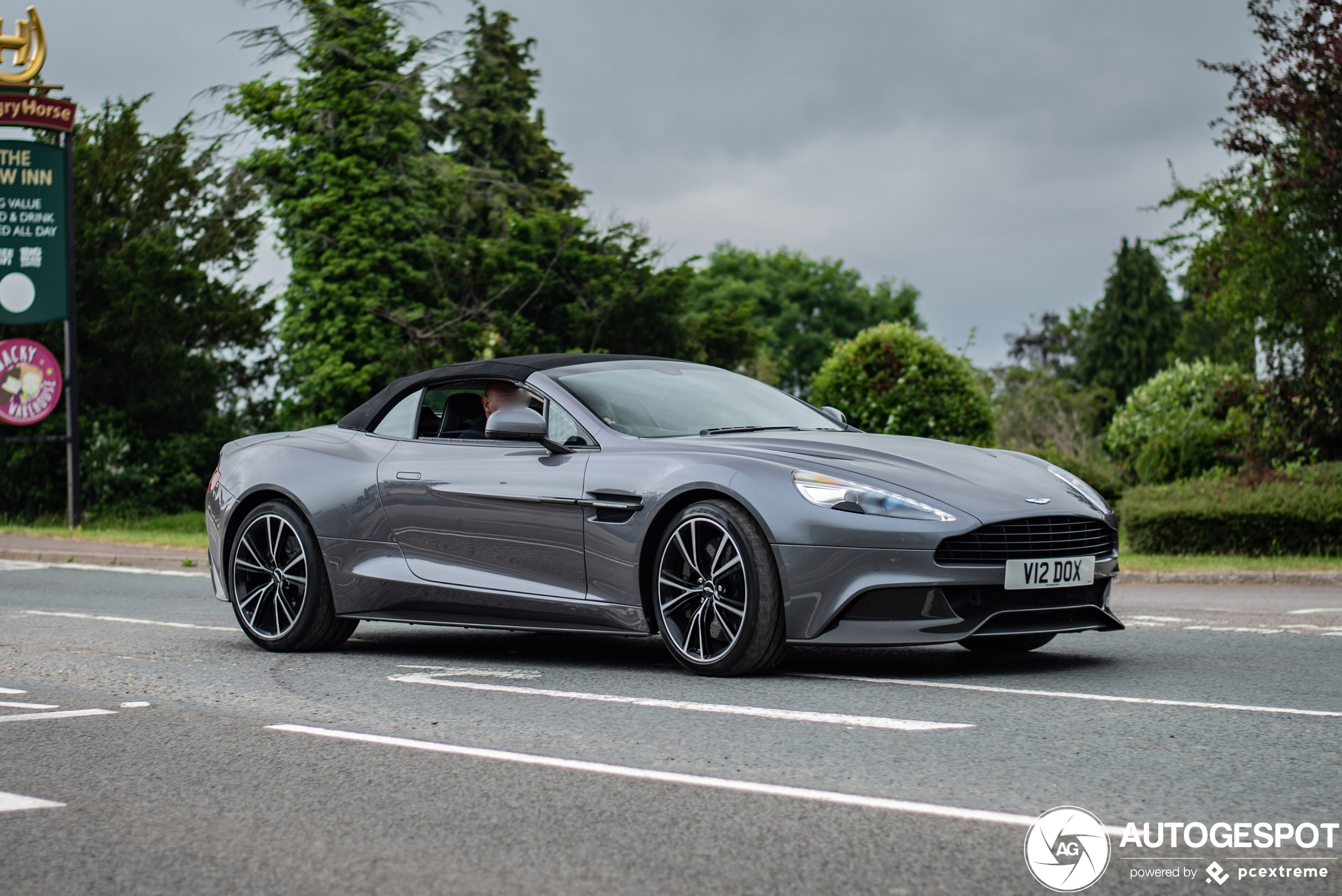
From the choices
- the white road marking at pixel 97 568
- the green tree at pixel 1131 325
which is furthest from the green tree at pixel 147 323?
the green tree at pixel 1131 325

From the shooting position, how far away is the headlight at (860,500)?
6.11m

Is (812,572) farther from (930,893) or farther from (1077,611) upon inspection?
(930,893)

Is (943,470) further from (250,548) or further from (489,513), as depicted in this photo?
(250,548)

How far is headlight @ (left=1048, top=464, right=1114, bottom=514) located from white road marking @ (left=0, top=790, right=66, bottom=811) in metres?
4.50

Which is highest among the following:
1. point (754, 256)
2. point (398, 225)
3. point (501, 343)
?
point (754, 256)

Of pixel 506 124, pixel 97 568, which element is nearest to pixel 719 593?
pixel 97 568

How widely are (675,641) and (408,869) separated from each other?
10.0ft

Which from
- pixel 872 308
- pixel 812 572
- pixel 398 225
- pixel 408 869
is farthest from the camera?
pixel 872 308

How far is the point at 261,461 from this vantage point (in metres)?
8.32

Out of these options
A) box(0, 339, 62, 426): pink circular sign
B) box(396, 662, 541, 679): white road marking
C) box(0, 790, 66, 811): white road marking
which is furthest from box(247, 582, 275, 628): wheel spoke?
box(0, 339, 62, 426): pink circular sign

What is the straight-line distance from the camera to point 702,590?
6.42 m

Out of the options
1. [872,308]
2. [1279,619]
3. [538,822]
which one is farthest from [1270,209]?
[872,308]

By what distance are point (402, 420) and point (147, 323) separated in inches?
889

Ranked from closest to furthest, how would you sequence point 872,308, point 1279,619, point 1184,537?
point 1279,619, point 1184,537, point 872,308
